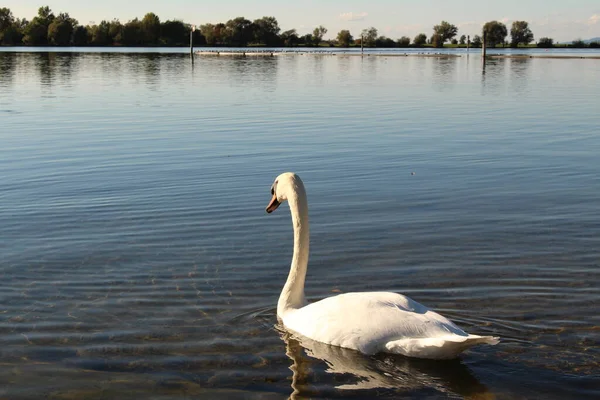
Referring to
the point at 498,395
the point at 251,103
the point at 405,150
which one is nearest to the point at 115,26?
the point at 251,103

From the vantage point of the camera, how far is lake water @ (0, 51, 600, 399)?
6203mm

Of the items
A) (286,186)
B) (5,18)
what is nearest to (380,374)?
(286,186)

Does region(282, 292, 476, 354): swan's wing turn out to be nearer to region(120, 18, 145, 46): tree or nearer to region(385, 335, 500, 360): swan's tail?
region(385, 335, 500, 360): swan's tail

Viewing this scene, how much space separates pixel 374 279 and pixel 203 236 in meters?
2.74

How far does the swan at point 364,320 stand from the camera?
585 cm

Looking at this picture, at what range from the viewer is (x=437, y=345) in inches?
225

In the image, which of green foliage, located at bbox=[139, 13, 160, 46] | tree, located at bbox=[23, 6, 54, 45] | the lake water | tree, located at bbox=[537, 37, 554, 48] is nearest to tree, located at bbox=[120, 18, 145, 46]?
green foliage, located at bbox=[139, 13, 160, 46]

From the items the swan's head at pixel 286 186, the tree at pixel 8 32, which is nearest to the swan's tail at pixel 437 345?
the swan's head at pixel 286 186

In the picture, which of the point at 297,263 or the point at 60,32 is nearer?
the point at 297,263

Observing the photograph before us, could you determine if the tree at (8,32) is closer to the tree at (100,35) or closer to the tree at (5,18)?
the tree at (5,18)

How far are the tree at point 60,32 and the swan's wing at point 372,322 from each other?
182669 mm

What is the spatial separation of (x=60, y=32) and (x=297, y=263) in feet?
601

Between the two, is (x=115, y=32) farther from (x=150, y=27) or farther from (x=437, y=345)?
(x=437, y=345)

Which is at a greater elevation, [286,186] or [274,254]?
[286,186]
